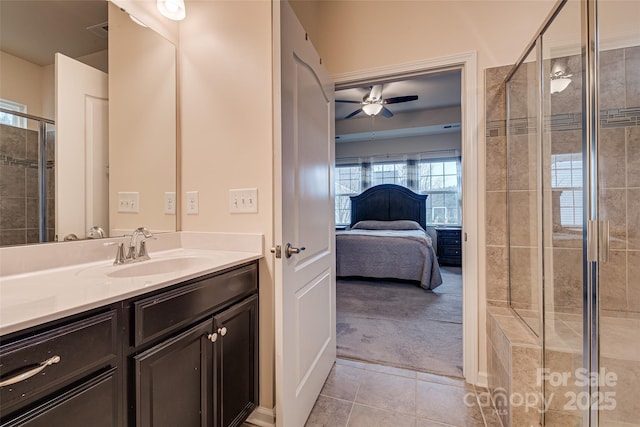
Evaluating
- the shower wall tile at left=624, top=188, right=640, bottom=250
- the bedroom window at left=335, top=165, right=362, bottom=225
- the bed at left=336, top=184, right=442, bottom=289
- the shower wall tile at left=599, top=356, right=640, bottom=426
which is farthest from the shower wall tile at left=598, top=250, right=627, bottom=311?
the bedroom window at left=335, top=165, right=362, bottom=225

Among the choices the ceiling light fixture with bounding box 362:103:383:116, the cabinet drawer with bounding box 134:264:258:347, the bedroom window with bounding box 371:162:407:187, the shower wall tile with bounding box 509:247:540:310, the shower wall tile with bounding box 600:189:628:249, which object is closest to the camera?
the cabinet drawer with bounding box 134:264:258:347

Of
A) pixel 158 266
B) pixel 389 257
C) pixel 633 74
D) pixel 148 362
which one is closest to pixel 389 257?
pixel 389 257

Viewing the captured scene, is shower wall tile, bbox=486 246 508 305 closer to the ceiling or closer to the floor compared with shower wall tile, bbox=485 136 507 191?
closer to the floor

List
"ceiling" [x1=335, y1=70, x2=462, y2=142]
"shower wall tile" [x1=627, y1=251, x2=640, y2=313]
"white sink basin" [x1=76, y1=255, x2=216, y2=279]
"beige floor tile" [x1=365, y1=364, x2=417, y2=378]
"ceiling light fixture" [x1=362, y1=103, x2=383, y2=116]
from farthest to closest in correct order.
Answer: "ceiling" [x1=335, y1=70, x2=462, y2=142]
"ceiling light fixture" [x1=362, y1=103, x2=383, y2=116]
"beige floor tile" [x1=365, y1=364, x2=417, y2=378]
"shower wall tile" [x1=627, y1=251, x2=640, y2=313]
"white sink basin" [x1=76, y1=255, x2=216, y2=279]

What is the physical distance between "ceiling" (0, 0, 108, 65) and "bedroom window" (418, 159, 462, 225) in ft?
17.9

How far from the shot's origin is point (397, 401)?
1.56 metres

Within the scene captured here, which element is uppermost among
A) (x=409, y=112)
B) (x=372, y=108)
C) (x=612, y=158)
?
(x=409, y=112)

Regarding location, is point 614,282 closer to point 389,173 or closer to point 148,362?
point 148,362

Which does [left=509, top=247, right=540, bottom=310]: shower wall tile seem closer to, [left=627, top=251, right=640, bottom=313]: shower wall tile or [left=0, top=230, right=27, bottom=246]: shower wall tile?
[left=627, top=251, right=640, bottom=313]: shower wall tile

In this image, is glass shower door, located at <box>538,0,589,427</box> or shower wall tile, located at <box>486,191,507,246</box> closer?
glass shower door, located at <box>538,0,589,427</box>

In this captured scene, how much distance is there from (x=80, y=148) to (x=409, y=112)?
4996mm

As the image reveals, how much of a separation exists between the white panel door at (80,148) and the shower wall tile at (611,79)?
2170mm

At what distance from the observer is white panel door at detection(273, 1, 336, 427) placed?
112 cm

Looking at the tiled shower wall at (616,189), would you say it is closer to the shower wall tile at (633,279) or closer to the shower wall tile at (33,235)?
the shower wall tile at (633,279)
